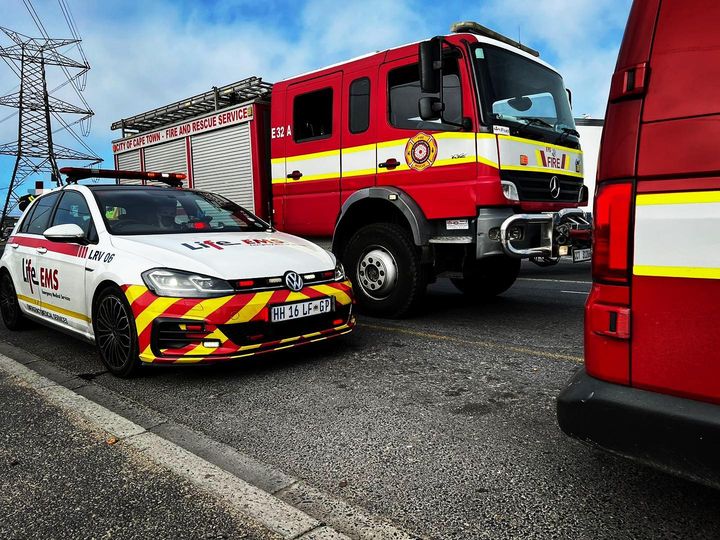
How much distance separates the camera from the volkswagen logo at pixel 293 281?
3.95 metres

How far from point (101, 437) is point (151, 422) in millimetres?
280

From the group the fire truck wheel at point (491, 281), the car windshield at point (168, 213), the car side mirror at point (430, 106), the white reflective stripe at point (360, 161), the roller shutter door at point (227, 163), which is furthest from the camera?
the roller shutter door at point (227, 163)

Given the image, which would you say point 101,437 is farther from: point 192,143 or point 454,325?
point 192,143

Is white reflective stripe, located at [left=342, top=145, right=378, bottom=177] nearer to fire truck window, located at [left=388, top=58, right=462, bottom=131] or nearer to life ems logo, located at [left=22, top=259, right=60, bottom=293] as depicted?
fire truck window, located at [left=388, top=58, right=462, bottom=131]

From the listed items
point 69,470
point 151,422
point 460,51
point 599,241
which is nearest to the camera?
point 599,241

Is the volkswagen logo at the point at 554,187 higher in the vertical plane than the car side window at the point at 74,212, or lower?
higher

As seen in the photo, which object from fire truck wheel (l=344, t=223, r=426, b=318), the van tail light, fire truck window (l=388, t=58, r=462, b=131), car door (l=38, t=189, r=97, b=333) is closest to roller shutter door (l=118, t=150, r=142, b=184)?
car door (l=38, t=189, r=97, b=333)

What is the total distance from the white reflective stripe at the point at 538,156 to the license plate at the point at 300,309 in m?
2.01

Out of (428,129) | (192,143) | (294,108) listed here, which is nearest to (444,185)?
(428,129)

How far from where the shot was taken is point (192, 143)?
26.0ft

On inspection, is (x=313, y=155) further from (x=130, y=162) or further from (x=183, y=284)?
(x=130, y=162)

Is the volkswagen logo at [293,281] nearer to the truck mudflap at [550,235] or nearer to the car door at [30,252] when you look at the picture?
the truck mudflap at [550,235]

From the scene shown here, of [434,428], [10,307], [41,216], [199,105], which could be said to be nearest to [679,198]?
[434,428]

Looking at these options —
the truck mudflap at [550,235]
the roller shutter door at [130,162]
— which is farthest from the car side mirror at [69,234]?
the roller shutter door at [130,162]
